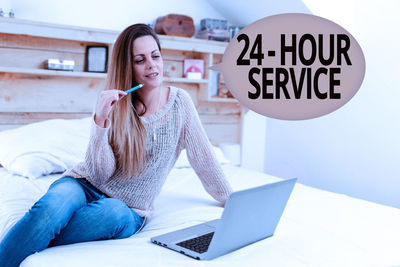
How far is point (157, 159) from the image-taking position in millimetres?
1466

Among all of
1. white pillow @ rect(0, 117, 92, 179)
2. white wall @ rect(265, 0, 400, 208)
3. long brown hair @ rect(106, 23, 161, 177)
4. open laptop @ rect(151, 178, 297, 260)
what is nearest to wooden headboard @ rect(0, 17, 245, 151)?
white pillow @ rect(0, 117, 92, 179)

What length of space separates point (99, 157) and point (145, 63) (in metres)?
0.37

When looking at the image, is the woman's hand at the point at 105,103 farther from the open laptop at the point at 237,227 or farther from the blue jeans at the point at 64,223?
the open laptop at the point at 237,227

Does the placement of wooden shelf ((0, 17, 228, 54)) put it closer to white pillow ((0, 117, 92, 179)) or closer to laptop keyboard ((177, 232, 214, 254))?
white pillow ((0, 117, 92, 179))

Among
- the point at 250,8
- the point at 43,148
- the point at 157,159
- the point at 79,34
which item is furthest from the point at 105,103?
the point at 250,8

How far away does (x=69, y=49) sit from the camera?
2.61 metres

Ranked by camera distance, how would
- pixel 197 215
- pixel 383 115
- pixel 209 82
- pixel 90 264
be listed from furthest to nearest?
1. pixel 209 82
2. pixel 383 115
3. pixel 197 215
4. pixel 90 264

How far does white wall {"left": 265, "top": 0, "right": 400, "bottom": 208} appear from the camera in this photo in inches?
95.4

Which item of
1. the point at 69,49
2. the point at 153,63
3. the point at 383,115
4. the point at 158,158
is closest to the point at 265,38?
the point at 153,63

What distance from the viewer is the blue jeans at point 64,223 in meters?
1.08

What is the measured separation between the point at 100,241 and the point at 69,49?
5.55ft

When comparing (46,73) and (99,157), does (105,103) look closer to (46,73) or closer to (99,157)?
(99,157)

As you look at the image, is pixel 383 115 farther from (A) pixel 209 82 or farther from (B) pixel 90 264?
(B) pixel 90 264

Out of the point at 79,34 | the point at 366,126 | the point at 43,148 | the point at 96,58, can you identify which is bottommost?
the point at 43,148
